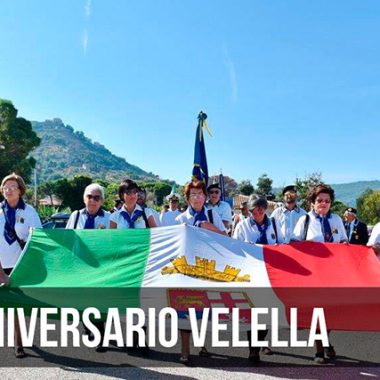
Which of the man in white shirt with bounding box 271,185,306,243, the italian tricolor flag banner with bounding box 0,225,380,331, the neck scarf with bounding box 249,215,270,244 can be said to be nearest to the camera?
the italian tricolor flag banner with bounding box 0,225,380,331

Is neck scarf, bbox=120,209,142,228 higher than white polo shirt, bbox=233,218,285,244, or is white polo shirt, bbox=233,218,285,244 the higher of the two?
neck scarf, bbox=120,209,142,228

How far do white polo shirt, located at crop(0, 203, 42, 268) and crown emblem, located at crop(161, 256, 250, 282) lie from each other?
153cm

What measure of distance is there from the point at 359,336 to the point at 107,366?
2868mm

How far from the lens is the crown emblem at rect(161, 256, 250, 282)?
12.0 ft

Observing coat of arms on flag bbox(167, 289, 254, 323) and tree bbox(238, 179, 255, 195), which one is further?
tree bbox(238, 179, 255, 195)

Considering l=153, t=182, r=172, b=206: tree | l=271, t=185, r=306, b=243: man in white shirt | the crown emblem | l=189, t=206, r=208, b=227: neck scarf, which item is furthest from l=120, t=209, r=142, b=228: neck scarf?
l=153, t=182, r=172, b=206: tree

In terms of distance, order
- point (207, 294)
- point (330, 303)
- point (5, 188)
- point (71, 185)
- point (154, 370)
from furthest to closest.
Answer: point (71, 185) → point (5, 188) → point (154, 370) → point (207, 294) → point (330, 303)

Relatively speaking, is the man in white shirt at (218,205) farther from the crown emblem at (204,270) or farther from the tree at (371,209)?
the tree at (371,209)

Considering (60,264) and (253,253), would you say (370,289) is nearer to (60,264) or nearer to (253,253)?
(253,253)

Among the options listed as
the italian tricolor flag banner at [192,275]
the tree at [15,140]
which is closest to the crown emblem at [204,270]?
the italian tricolor flag banner at [192,275]

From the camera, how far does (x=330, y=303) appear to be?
3279 mm

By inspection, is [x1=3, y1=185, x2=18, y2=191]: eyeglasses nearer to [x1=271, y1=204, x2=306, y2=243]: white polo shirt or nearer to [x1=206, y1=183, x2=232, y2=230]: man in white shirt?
[x1=206, y1=183, x2=232, y2=230]: man in white shirt

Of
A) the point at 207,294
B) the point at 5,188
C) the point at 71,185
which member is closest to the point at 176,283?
the point at 207,294

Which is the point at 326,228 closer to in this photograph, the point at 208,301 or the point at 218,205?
the point at 208,301
